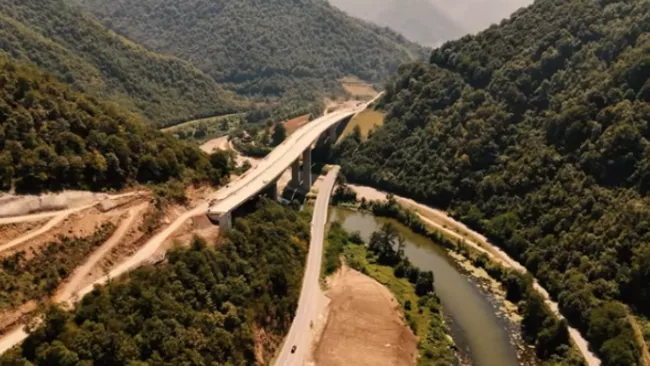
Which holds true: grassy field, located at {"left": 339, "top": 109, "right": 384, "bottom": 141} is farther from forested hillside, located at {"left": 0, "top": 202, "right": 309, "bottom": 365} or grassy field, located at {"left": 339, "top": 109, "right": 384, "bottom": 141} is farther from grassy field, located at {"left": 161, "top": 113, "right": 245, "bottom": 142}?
forested hillside, located at {"left": 0, "top": 202, "right": 309, "bottom": 365}

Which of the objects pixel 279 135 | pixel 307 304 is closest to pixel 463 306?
pixel 307 304

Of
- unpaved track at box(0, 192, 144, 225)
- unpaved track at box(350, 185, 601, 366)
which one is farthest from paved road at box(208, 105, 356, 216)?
unpaved track at box(350, 185, 601, 366)

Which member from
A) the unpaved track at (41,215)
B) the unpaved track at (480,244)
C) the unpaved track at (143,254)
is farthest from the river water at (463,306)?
the unpaved track at (41,215)

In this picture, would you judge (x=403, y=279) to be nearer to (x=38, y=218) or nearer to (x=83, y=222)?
(x=83, y=222)

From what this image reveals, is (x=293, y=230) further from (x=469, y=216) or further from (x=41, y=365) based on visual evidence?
(x=41, y=365)

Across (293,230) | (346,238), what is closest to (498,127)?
(346,238)

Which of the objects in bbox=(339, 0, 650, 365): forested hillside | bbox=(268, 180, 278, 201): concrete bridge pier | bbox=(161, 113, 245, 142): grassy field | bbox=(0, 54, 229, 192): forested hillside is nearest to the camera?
bbox=(0, 54, 229, 192): forested hillside

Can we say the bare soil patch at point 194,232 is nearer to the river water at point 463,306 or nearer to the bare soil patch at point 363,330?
the bare soil patch at point 363,330
